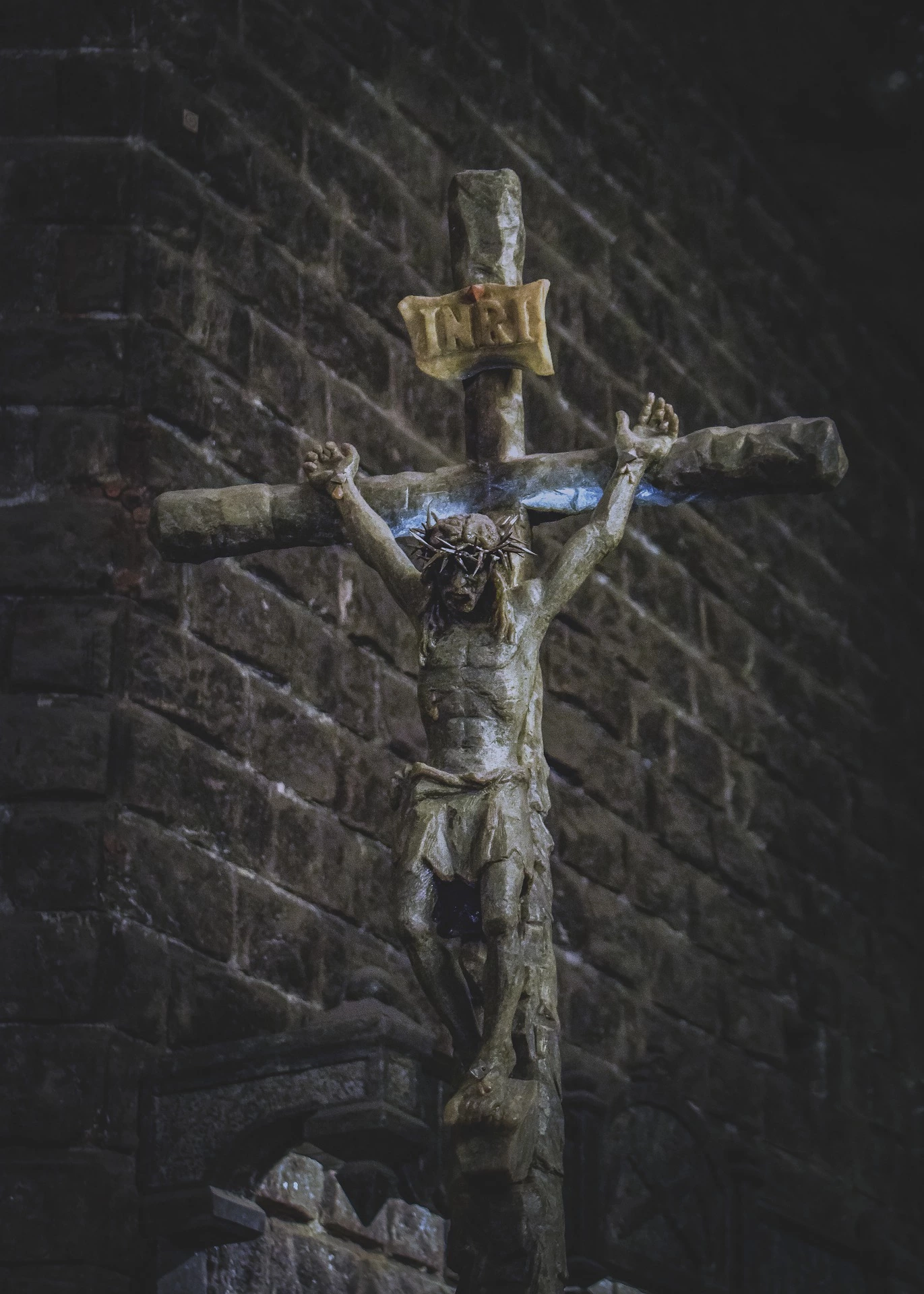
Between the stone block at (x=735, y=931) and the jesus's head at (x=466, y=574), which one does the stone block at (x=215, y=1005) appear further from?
the stone block at (x=735, y=931)

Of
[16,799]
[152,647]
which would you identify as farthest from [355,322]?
[16,799]

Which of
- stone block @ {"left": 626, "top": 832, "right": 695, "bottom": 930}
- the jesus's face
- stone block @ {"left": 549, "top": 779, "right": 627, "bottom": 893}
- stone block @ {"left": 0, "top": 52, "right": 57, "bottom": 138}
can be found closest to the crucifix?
the jesus's face

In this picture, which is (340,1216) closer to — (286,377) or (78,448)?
(78,448)

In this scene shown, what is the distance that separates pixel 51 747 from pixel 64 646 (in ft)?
0.85

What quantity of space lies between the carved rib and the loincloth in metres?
0.67

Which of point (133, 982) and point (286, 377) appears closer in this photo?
point (133, 982)

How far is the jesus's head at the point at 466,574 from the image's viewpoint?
475 centimetres

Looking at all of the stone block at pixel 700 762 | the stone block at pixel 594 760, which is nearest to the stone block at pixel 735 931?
the stone block at pixel 700 762

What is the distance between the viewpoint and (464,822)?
459 centimetres

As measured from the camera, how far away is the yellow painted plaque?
16.8ft

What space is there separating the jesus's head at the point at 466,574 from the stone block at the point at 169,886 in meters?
1.38

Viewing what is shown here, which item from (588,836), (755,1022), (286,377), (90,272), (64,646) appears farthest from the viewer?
(755,1022)

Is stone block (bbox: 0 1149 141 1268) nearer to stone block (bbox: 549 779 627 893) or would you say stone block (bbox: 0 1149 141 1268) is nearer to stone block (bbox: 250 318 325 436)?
stone block (bbox: 250 318 325 436)

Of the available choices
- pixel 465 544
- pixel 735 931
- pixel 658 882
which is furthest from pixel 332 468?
pixel 735 931
